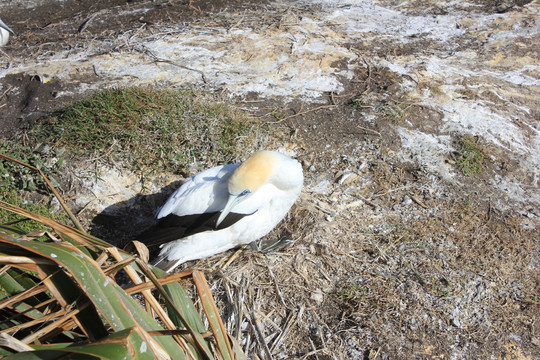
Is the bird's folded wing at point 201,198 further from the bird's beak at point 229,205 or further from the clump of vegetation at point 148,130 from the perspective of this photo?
the clump of vegetation at point 148,130

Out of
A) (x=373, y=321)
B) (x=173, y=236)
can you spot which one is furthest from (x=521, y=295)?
(x=173, y=236)

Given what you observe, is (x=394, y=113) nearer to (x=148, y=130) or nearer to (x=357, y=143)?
(x=357, y=143)

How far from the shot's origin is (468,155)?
4.05m

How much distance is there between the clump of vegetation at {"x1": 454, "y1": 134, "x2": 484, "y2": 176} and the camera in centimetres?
396

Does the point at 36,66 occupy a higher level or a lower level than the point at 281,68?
higher

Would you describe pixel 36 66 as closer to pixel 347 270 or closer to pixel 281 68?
pixel 281 68

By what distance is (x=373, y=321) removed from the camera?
9.16ft

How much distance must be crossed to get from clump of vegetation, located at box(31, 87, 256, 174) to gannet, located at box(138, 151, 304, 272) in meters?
0.77

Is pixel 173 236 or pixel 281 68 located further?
pixel 281 68

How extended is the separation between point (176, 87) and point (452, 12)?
12.9 ft

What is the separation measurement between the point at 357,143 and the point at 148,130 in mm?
1962

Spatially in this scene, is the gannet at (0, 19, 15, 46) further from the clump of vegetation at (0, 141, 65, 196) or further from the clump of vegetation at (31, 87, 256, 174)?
the clump of vegetation at (0, 141, 65, 196)

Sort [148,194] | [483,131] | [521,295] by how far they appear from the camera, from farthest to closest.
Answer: [483,131] → [148,194] → [521,295]

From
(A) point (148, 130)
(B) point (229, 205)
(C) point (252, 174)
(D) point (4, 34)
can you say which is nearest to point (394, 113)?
(C) point (252, 174)
